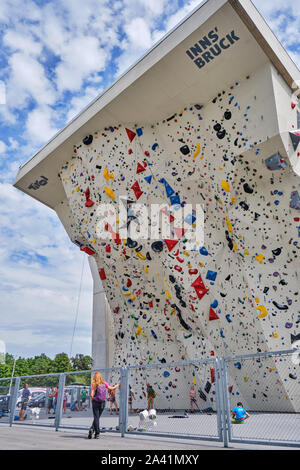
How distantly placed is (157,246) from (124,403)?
638cm

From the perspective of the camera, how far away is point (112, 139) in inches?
503

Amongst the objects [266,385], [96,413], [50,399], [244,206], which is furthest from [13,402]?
[244,206]

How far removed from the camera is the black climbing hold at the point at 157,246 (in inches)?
478

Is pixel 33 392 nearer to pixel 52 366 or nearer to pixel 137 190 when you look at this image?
pixel 137 190

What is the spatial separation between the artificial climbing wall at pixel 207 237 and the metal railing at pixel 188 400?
0.26 ft

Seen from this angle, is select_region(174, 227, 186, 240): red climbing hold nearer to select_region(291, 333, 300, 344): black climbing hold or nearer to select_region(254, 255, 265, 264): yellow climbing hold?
select_region(254, 255, 265, 264): yellow climbing hold

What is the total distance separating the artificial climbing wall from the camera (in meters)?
9.82

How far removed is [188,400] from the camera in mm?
12078

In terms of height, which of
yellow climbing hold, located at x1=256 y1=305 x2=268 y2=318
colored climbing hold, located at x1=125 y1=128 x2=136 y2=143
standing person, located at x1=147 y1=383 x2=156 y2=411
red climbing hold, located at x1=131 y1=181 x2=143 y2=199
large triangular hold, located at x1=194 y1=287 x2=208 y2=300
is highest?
colored climbing hold, located at x1=125 y1=128 x2=136 y2=143

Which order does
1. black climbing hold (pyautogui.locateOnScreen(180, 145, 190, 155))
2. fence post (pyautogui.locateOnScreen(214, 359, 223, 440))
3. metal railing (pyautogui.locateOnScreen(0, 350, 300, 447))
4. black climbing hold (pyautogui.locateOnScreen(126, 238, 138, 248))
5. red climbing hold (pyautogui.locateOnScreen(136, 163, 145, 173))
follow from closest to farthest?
fence post (pyautogui.locateOnScreen(214, 359, 223, 440)) < metal railing (pyautogui.locateOnScreen(0, 350, 300, 447)) < black climbing hold (pyautogui.locateOnScreen(180, 145, 190, 155)) < red climbing hold (pyautogui.locateOnScreen(136, 163, 145, 173)) < black climbing hold (pyautogui.locateOnScreen(126, 238, 138, 248))

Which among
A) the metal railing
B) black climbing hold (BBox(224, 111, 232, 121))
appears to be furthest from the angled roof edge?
the metal railing

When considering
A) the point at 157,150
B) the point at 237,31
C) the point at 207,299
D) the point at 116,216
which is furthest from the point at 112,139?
the point at 207,299

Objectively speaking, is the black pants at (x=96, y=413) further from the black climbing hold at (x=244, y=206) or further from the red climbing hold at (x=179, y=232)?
the black climbing hold at (x=244, y=206)

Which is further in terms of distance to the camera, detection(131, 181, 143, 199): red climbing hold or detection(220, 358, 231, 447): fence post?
detection(131, 181, 143, 199): red climbing hold
